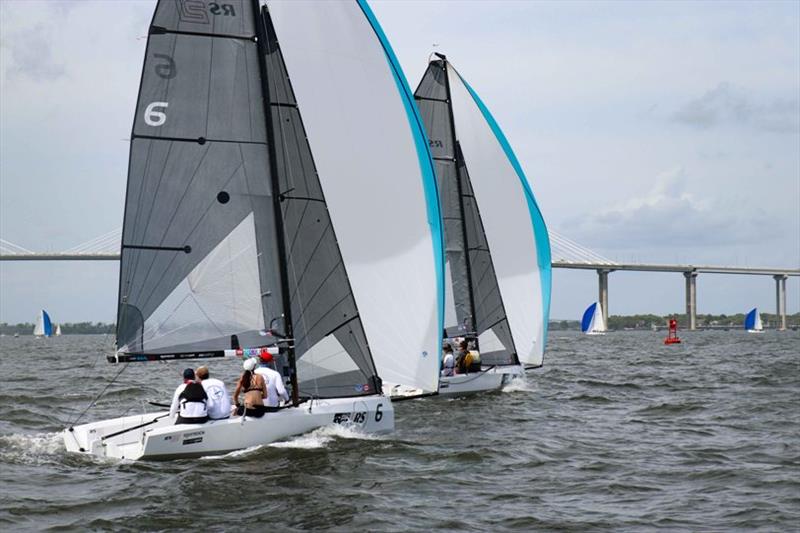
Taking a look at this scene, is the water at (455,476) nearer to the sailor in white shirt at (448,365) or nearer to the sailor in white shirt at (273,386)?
the sailor in white shirt at (273,386)

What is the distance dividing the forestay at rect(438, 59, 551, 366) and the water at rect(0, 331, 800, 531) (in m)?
3.93

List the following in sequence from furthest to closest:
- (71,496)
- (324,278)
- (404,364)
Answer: (404,364), (324,278), (71,496)

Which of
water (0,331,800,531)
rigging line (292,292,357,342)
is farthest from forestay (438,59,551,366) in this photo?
rigging line (292,292,357,342)

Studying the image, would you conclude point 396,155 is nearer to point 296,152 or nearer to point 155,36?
point 296,152

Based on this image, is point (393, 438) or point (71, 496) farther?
point (393, 438)

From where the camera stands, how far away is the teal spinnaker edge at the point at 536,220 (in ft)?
61.3

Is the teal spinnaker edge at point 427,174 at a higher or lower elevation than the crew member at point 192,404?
higher

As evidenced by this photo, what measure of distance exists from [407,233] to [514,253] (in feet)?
23.7

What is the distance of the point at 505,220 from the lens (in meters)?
18.9

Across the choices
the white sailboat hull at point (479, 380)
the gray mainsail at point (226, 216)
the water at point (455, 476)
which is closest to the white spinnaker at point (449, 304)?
the white sailboat hull at point (479, 380)

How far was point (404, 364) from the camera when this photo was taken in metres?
11.8

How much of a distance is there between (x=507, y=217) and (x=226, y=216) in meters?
9.23

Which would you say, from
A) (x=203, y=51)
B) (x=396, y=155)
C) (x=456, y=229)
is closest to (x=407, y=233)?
(x=396, y=155)

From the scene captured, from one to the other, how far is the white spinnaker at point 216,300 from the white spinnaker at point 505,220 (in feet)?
28.5
